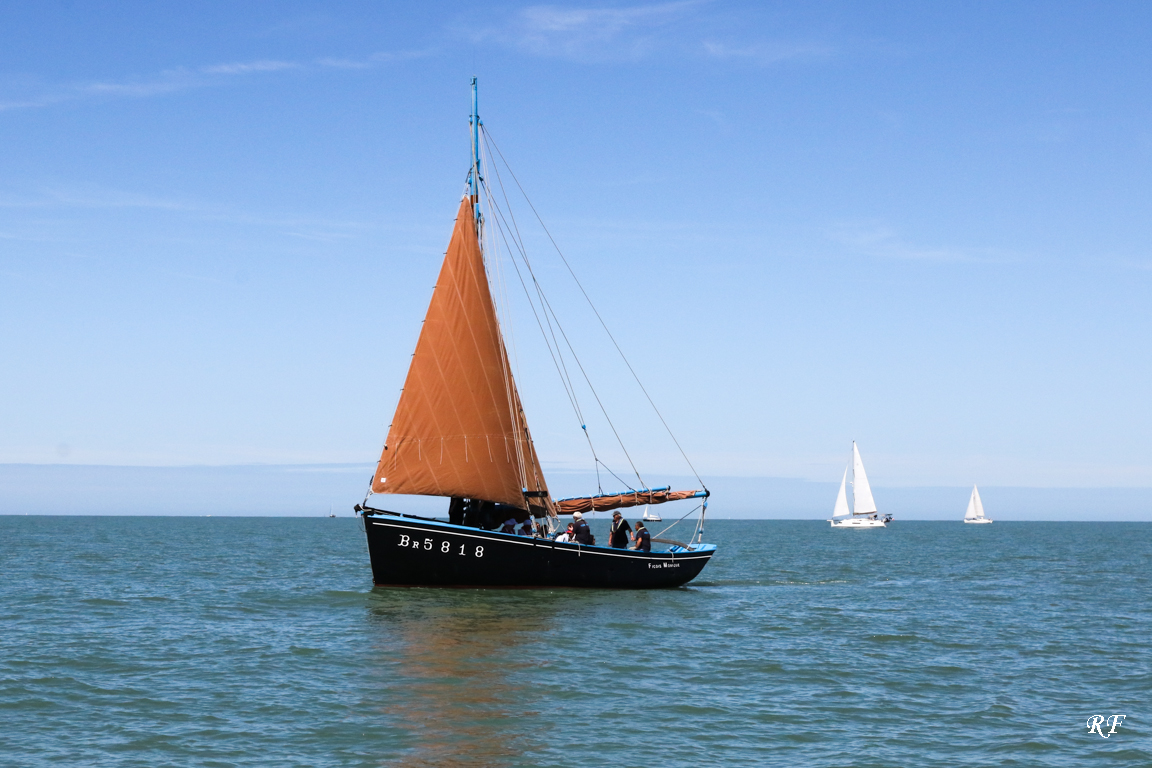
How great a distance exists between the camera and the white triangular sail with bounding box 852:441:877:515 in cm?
14438

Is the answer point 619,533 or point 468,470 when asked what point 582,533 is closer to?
point 619,533

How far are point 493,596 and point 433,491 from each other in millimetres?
3636

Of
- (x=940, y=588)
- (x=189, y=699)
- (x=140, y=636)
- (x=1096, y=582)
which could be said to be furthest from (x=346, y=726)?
(x=1096, y=582)

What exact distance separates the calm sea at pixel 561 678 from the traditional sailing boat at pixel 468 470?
102 centimetres

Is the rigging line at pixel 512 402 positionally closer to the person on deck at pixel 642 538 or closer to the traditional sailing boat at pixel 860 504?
the person on deck at pixel 642 538

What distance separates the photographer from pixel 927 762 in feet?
46.1

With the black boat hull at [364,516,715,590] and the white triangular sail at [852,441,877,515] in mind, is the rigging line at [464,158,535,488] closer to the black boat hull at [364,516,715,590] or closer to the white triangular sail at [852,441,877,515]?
the black boat hull at [364,516,715,590]

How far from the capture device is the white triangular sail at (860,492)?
144375mm

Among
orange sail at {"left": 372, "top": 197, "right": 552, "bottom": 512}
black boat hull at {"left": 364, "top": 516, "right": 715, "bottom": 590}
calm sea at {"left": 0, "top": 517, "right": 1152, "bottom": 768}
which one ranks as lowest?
calm sea at {"left": 0, "top": 517, "right": 1152, "bottom": 768}

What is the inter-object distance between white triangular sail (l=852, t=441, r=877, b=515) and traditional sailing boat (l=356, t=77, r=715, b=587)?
116m

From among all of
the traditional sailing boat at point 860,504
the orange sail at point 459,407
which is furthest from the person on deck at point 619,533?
the traditional sailing boat at point 860,504

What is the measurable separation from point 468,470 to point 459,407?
1946mm

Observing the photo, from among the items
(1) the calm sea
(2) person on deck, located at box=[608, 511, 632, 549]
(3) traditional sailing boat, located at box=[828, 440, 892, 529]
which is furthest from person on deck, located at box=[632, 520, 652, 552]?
(3) traditional sailing boat, located at box=[828, 440, 892, 529]

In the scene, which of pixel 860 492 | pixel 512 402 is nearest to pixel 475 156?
pixel 512 402
